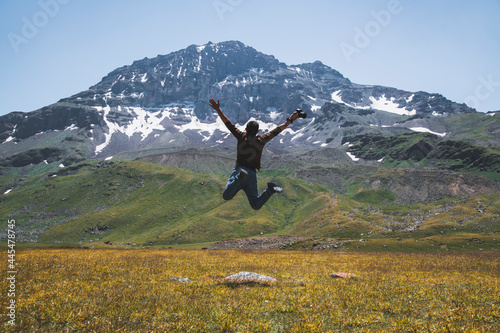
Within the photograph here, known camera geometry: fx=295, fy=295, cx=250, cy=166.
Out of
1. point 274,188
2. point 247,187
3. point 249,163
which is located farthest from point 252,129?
point 274,188

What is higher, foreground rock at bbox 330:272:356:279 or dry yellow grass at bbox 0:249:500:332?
dry yellow grass at bbox 0:249:500:332

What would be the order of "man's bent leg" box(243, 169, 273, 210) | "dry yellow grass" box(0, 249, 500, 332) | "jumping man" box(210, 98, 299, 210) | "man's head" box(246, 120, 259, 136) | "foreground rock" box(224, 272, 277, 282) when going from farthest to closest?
"man's bent leg" box(243, 169, 273, 210)
"jumping man" box(210, 98, 299, 210)
"man's head" box(246, 120, 259, 136)
"foreground rock" box(224, 272, 277, 282)
"dry yellow grass" box(0, 249, 500, 332)

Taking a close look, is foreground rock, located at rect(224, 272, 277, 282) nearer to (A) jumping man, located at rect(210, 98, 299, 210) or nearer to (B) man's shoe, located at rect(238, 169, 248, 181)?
(A) jumping man, located at rect(210, 98, 299, 210)

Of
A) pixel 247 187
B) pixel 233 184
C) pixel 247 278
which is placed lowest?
pixel 247 278

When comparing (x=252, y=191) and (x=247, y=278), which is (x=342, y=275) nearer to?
(x=247, y=278)

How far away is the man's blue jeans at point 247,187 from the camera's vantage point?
13.9 metres

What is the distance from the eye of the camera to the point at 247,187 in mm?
14422

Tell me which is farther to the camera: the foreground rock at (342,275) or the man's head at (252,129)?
the foreground rock at (342,275)

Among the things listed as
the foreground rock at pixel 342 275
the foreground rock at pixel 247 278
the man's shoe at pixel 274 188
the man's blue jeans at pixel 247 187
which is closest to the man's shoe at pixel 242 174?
the man's blue jeans at pixel 247 187

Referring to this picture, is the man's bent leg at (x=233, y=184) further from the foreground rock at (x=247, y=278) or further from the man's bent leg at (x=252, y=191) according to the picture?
the foreground rock at (x=247, y=278)

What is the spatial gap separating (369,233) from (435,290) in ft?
314

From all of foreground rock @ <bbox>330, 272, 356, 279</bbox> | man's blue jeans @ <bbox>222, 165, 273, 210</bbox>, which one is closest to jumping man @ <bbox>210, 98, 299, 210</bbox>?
man's blue jeans @ <bbox>222, 165, 273, 210</bbox>

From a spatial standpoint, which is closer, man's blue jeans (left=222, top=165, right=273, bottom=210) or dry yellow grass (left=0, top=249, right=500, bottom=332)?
dry yellow grass (left=0, top=249, right=500, bottom=332)

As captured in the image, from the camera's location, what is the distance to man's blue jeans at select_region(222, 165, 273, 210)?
45.6 feet
